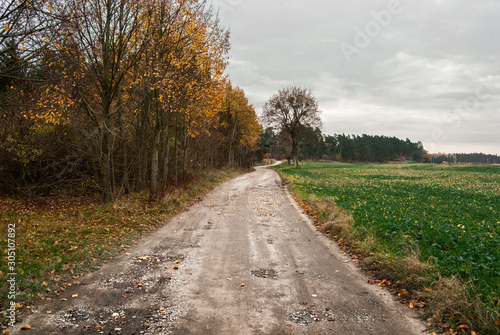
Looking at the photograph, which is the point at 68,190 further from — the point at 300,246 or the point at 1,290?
the point at 300,246

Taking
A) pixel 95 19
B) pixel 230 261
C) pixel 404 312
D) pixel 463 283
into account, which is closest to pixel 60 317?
pixel 230 261

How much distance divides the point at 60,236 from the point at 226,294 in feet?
20.0

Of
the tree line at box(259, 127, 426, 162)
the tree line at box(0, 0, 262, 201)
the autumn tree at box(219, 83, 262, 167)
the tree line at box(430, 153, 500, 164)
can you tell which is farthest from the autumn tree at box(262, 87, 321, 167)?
the tree line at box(430, 153, 500, 164)

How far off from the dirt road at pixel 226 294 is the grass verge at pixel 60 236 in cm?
42

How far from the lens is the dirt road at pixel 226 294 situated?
4508mm

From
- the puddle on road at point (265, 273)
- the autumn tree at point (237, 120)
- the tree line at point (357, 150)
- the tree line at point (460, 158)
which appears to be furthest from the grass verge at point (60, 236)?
the tree line at point (460, 158)

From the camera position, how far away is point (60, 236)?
8.80 m

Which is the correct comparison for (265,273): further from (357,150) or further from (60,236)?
(357,150)

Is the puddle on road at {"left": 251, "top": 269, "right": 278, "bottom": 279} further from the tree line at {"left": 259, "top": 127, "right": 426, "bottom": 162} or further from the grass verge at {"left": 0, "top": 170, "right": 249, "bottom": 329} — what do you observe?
the tree line at {"left": 259, "top": 127, "right": 426, "bottom": 162}

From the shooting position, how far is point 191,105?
18406mm

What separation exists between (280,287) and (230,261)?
6.26 feet

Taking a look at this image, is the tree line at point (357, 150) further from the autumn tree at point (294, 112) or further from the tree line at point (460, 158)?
the autumn tree at point (294, 112)

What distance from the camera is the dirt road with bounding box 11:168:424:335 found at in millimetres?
4508

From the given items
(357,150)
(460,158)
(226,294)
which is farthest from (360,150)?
(226,294)
